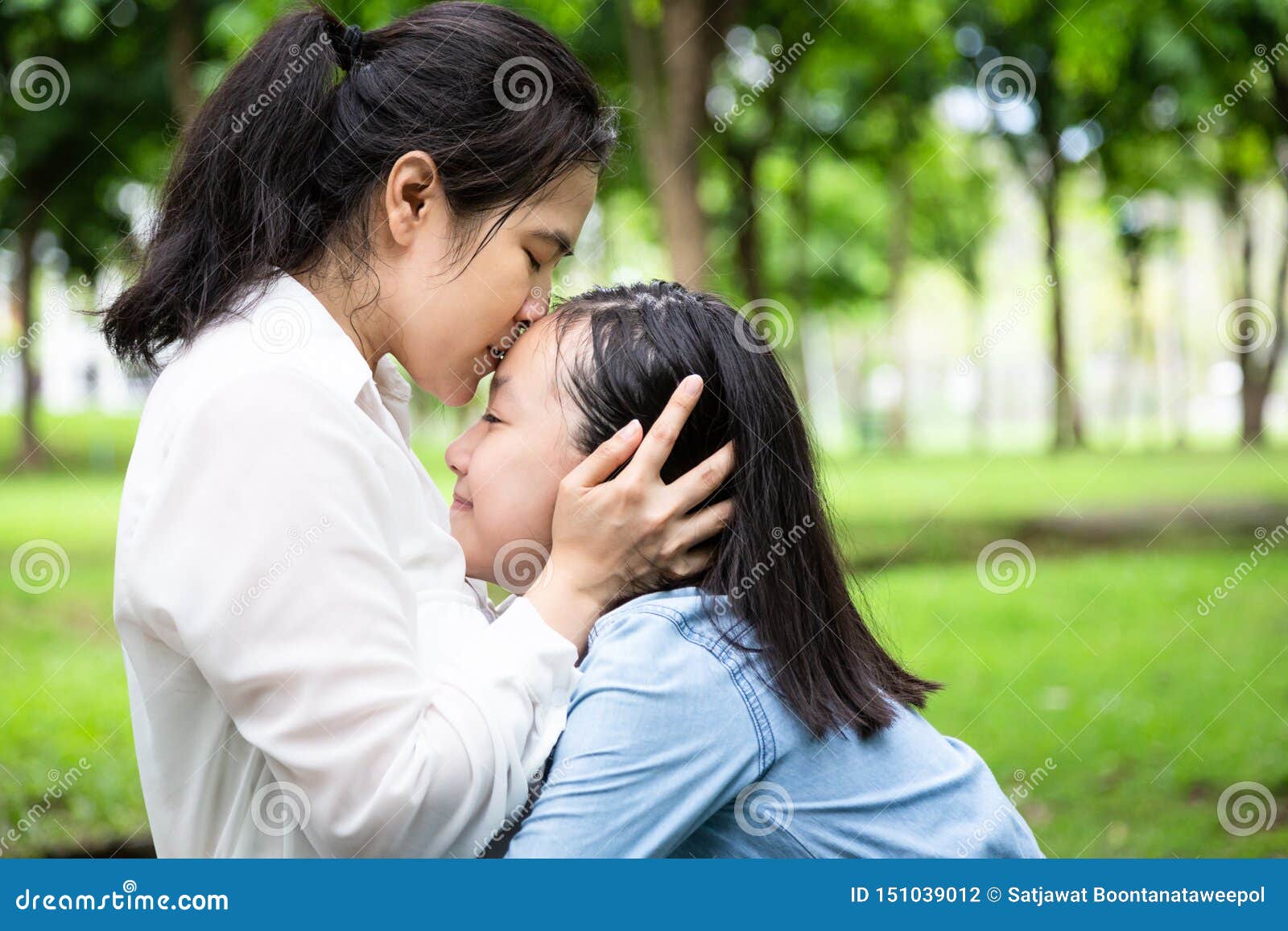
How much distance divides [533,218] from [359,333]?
1.18 ft

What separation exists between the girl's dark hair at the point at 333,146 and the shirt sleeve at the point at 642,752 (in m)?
0.79

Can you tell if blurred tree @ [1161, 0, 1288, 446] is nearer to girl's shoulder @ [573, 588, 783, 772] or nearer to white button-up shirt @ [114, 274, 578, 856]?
girl's shoulder @ [573, 588, 783, 772]

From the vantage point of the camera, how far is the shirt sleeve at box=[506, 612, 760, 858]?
70.0 inches

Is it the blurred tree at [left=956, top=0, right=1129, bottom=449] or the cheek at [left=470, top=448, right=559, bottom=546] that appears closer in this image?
the cheek at [left=470, top=448, right=559, bottom=546]

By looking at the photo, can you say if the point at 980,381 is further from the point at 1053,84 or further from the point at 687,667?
the point at 687,667

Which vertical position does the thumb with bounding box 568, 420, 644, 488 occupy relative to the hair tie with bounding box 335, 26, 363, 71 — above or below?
below

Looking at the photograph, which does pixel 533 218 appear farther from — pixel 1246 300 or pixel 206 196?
pixel 1246 300

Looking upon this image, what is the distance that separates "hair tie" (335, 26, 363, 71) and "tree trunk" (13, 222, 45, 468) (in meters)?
15.9

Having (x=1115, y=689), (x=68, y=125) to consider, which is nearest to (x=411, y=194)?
(x=1115, y=689)

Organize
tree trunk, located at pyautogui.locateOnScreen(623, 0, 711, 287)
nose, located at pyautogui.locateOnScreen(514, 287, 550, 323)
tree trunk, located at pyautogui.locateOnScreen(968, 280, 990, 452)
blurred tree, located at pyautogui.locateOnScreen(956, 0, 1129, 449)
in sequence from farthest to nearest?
tree trunk, located at pyautogui.locateOnScreen(968, 280, 990, 452), blurred tree, located at pyautogui.locateOnScreen(956, 0, 1129, 449), tree trunk, located at pyautogui.locateOnScreen(623, 0, 711, 287), nose, located at pyautogui.locateOnScreen(514, 287, 550, 323)

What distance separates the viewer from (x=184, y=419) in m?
1.71

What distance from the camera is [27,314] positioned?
56.9 feet

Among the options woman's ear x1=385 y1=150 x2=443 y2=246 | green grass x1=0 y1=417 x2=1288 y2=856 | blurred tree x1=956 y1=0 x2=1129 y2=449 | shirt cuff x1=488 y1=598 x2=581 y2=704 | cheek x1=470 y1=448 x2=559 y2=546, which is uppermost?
blurred tree x1=956 y1=0 x2=1129 y2=449

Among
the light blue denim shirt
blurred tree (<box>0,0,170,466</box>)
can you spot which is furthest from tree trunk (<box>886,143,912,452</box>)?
the light blue denim shirt
